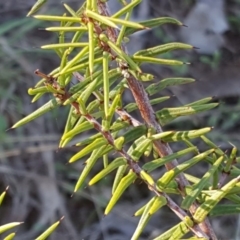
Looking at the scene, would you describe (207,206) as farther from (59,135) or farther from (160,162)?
(59,135)

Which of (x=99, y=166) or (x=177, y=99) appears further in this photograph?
(x=177, y=99)

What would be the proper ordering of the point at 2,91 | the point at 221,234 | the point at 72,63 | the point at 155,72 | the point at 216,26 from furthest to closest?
the point at 216,26 < the point at 155,72 < the point at 2,91 < the point at 221,234 < the point at 72,63

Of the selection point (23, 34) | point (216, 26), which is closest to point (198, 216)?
point (23, 34)

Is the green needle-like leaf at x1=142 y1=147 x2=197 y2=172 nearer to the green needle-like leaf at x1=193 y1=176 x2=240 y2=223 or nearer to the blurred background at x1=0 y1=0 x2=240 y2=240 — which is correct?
the green needle-like leaf at x1=193 y1=176 x2=240 y2=223

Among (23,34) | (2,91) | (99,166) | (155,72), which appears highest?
(23,34)

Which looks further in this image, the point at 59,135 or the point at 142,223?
the point at 59,135

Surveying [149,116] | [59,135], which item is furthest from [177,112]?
[59,135]

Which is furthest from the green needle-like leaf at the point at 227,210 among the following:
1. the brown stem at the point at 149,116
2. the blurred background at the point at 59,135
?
the blurred background at the point at 59,135

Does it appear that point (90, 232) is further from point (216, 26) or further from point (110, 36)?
point (110, 36)
